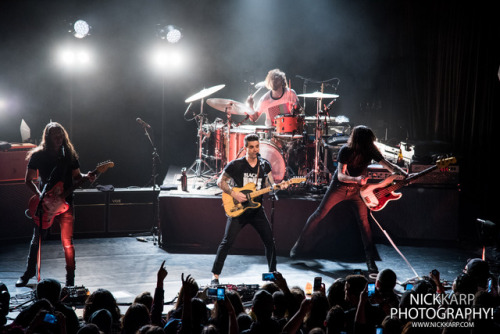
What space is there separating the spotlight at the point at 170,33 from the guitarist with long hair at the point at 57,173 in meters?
5.31

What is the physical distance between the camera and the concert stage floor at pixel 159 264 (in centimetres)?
745

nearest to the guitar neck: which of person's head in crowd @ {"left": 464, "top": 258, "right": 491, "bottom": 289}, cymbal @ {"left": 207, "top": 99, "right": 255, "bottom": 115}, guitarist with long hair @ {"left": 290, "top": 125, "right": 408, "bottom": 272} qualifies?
guitarist with long hair @ {"left": 290, "top": 125, "right": 408, "bottom": 272}

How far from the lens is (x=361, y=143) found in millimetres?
7488

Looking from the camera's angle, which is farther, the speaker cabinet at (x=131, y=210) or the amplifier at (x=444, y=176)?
the speaker cabinet at (x=131, y=210)

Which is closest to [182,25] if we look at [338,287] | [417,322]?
[338,287]

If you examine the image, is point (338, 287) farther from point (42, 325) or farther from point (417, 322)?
point (42, 325)

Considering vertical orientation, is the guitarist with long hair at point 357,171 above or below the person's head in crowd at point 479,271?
above

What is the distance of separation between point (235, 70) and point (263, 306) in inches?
387

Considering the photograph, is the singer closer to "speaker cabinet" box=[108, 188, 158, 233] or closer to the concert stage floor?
the concert stage floor

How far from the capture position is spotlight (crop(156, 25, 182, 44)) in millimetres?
11781

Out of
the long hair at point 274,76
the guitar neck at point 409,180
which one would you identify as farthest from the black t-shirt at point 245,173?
the long hair at point 274,76

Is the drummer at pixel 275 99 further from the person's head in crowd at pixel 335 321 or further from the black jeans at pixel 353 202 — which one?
the person's head in crowd at pixel 335 321

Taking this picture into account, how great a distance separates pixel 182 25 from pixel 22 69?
3.76m

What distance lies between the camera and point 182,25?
12.8 m
